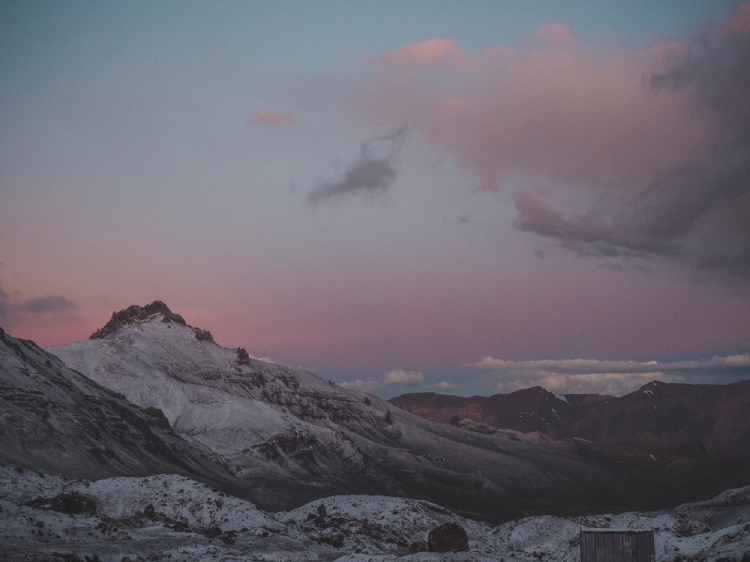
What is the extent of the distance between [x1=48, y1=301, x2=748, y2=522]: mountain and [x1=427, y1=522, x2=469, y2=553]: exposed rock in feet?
226

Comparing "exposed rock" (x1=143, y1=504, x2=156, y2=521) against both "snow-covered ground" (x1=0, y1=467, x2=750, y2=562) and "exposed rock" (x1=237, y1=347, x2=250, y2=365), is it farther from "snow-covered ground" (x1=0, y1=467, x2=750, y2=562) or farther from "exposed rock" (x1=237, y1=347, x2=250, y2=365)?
"exposed rock" (x1=237, y1=347, x2=250, y2=365)

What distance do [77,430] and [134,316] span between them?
8862 cm

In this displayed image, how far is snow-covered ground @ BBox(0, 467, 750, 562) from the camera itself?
37.4 metres

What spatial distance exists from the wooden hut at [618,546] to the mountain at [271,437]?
8816 cm

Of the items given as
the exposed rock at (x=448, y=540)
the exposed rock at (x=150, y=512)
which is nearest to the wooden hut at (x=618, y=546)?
the exposed rock at (x=448, y=540)

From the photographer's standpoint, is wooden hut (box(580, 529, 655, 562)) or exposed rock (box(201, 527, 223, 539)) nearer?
wooden hut (box(580, 529, 655, 562))

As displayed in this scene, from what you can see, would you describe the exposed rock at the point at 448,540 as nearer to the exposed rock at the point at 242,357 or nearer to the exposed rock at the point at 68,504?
the exposed rock at the point at 68,504

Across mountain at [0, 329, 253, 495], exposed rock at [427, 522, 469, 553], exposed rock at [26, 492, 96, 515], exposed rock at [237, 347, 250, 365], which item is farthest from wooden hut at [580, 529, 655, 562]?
exposed rock at [237, 347, 250, 365]

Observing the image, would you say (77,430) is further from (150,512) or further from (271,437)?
(150,512)

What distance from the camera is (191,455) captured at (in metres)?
131

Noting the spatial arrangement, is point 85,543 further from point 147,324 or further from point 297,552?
point 147,324

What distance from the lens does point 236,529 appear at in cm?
4909

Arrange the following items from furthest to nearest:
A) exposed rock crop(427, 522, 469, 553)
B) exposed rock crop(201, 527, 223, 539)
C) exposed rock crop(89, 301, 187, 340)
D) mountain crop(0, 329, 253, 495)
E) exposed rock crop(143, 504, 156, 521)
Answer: exposed rock crop(89, 301, 187, 340), mountain crop(0, 329, 253, 495), exposed rock crop(427, 522, 469, 553), exposed rock crop(143, 504, 156, 521), exposed rock crop(201, 527, 223, 539)

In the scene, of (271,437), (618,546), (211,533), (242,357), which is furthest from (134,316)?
(618,546)
